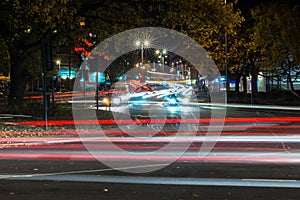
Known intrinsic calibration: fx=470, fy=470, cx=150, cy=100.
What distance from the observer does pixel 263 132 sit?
62.3 feet

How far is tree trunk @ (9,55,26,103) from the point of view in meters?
26.5

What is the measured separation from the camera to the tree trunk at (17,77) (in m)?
26.5

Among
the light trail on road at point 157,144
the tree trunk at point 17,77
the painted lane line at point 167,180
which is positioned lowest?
the painted lane line at point 167,180

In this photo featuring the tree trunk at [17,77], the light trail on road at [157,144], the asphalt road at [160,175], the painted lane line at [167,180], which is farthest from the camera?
the tree trunk at [17,77]

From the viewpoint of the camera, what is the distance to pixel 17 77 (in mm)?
27094

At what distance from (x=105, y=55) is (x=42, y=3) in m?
15.8

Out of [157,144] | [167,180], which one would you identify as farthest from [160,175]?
[157,144]

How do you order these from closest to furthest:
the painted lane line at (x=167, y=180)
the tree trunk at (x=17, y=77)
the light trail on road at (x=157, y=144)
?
1. the painted lane line at (x=167, y=180)
2. the light trail on road at (x=157, y=144)
3. the tree trunk at (x=17, y=77)

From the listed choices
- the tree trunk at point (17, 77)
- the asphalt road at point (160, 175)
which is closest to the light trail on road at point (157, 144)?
the asphalt road at point (160, 175)

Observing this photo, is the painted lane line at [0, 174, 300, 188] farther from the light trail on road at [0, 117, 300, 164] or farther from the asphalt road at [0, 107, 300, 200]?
the light trail on road at [0, 117, 300, 164]

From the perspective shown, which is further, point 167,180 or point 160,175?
point 160,175

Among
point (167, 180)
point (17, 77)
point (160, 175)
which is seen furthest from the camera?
point (17, 77)

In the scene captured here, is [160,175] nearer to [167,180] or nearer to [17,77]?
[167,180]

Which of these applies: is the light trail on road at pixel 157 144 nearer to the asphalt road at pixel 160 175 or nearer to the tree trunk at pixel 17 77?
the asphalt road at pixel 160 175
